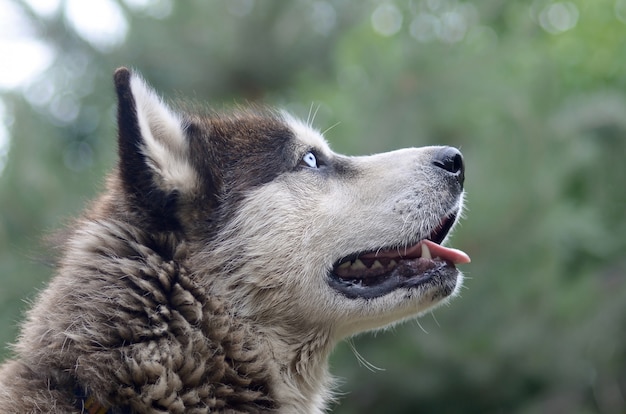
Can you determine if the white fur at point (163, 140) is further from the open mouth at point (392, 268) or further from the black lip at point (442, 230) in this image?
the black lip at point (442, 230)

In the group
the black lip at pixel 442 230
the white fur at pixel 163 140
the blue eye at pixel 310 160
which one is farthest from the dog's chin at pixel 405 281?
the white fur at pixel 163 140

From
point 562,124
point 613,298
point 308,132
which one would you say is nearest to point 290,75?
point 562,124

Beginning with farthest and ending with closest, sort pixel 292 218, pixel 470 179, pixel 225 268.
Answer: pixel 470 179 → pixel 292 218 → pixel 225 268

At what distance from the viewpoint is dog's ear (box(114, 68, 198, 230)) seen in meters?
3.85

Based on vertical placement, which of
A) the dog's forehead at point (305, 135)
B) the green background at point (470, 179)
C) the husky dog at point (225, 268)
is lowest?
the husky dog at point (225, 268)

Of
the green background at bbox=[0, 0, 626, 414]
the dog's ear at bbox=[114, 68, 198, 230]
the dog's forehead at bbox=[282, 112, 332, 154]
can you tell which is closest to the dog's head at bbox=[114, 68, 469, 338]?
the dog's ear at bbox=[114, 68, 198, 230]

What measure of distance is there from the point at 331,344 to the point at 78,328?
137cm

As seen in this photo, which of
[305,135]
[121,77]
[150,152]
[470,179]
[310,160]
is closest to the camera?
[121,77]

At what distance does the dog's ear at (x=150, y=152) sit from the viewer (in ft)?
12.6

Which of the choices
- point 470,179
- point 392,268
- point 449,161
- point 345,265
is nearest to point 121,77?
point 345,265

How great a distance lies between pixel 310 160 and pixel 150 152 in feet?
3.42

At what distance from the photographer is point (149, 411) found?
3531mm

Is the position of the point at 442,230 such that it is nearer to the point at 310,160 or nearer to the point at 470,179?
the point at 310,160

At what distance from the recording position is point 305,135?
4770mm
